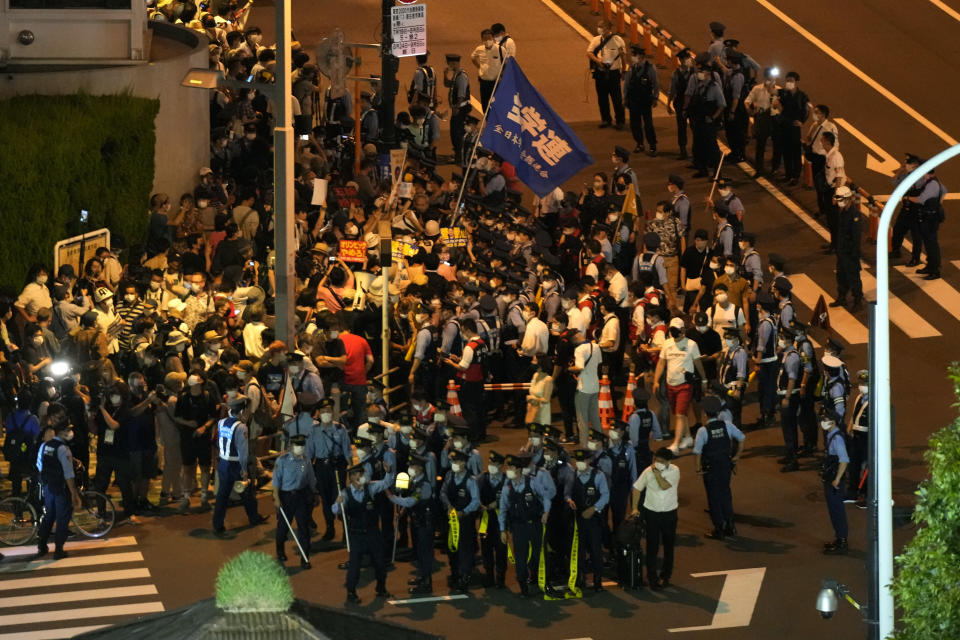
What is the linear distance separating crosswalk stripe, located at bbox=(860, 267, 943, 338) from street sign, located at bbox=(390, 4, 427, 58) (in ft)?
26.8

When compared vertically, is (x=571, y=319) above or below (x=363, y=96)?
below

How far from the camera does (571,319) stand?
24703 millimetres

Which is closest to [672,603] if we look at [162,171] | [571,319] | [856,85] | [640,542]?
[640,542]

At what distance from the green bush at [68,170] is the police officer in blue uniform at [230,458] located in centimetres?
765

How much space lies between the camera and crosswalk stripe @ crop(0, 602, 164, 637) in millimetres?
18938

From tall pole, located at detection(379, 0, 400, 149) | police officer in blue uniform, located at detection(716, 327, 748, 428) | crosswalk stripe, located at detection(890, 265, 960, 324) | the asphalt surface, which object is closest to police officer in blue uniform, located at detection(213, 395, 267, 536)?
the asphalt surface

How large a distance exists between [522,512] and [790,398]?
5.46 m

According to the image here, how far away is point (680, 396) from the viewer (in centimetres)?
2369

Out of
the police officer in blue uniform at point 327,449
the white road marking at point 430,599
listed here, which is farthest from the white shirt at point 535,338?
the white road marking at point 430,599

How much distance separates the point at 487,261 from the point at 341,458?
7.95m

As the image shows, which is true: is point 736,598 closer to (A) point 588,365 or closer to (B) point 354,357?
(A) point 588,365

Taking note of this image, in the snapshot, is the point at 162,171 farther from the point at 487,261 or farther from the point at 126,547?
the point at 126,547

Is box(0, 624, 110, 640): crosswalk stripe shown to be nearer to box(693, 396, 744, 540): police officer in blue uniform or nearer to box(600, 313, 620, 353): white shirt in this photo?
box(693, 396, 744, 540): police officer in blue uniform

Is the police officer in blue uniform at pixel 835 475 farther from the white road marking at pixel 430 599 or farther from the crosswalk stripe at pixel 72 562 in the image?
the crosswalk stripe at pixel 72 562
